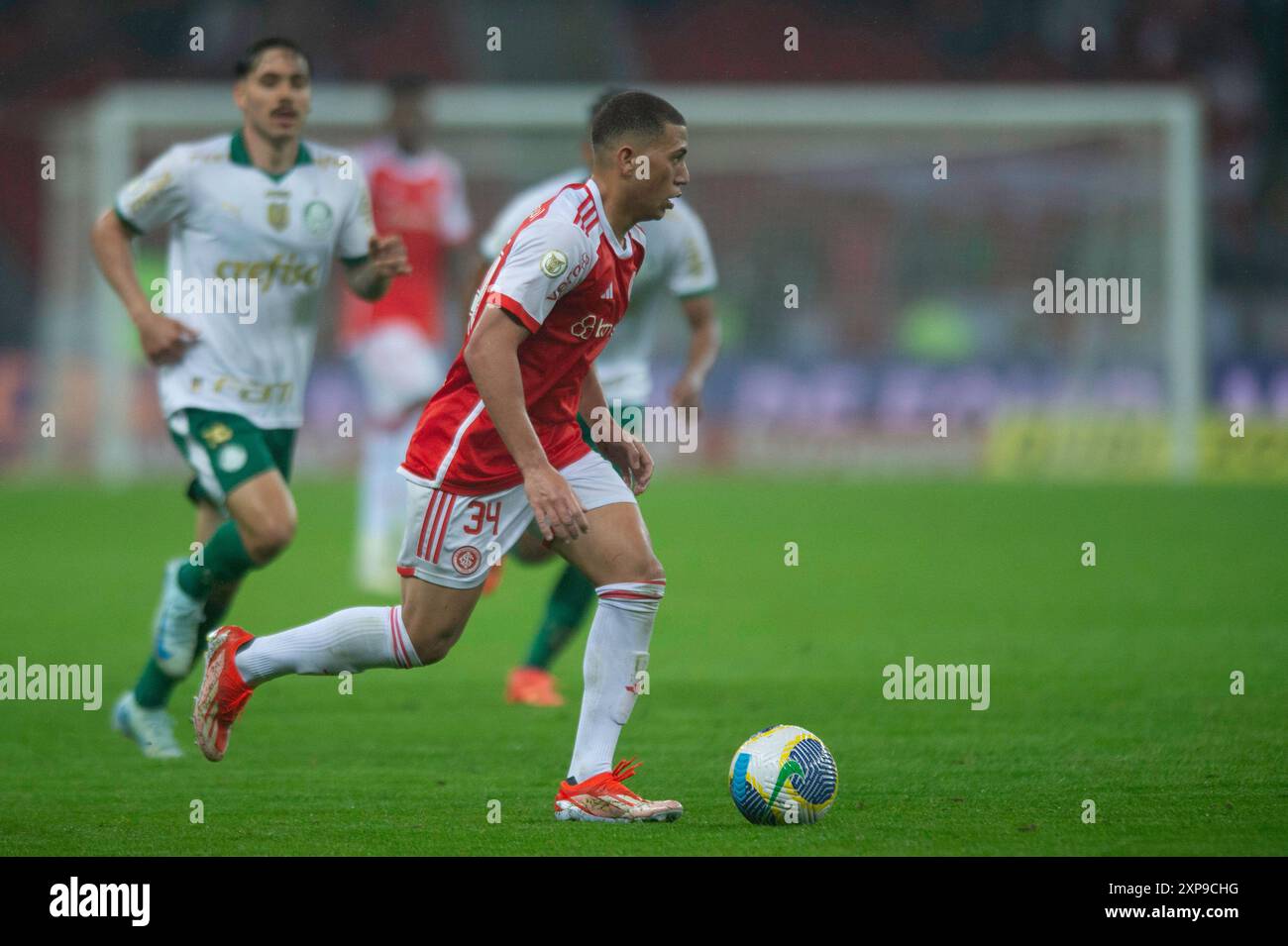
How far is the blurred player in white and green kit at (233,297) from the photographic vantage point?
21.4 feet

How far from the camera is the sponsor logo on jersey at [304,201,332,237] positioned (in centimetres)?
683

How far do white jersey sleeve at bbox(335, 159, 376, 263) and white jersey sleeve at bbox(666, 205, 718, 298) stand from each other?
1.49m

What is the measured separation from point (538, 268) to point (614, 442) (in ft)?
2.90

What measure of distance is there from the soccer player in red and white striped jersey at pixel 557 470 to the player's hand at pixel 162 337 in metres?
1.51

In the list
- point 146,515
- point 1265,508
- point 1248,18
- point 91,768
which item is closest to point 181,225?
point 91,768

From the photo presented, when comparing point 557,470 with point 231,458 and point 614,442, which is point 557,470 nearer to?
point 614,442

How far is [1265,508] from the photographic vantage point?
16797 mm

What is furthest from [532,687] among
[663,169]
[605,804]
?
[663,169]

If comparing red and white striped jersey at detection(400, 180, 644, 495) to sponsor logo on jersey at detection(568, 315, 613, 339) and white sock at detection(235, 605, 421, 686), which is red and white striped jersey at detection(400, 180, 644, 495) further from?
white sock at detection(235, 605, 421, 686)

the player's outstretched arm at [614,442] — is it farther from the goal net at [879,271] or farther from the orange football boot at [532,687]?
the goal net at [879,271]

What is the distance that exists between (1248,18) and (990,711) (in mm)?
25093

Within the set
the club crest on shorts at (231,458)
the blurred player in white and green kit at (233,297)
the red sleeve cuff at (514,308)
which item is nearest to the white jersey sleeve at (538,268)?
the red sleeve cuff at (514,308)

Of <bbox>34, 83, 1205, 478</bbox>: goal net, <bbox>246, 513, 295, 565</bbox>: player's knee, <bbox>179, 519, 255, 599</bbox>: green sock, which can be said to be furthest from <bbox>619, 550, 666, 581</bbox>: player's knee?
<bbox>34, 83, 1205, 478</bbox>: goal net
